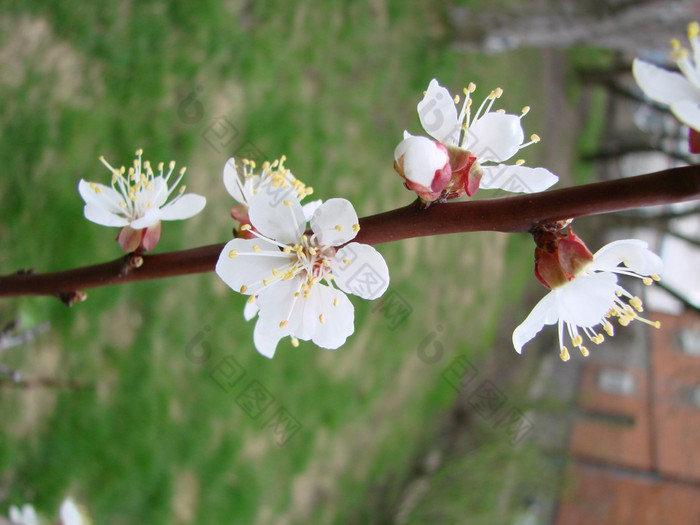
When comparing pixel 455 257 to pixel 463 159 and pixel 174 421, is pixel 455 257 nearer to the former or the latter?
pixel 174 421

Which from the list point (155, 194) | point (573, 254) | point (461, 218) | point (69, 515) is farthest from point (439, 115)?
point (69, 515)

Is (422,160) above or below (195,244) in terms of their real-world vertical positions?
below

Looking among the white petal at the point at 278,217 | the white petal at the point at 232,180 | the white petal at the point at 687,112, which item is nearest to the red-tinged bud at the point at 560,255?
the white petal at the point at 687,112

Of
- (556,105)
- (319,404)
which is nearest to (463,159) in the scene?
(319,404)

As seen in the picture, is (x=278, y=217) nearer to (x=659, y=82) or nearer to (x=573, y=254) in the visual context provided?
(x=573, y=254)

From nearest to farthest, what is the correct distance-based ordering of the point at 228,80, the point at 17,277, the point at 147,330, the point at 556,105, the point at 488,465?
the point at 17,277
the point at 147,330
the point at 228,80
the point at 488,465
the point at 556,105

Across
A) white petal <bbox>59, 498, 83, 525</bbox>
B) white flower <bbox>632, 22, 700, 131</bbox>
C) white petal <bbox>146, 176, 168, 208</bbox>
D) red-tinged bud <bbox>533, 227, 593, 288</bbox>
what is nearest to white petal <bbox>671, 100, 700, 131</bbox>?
white flower <bbox>632, 22, 700, 131</bbox>

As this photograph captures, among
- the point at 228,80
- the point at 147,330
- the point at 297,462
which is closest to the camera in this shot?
the point at 147,330
